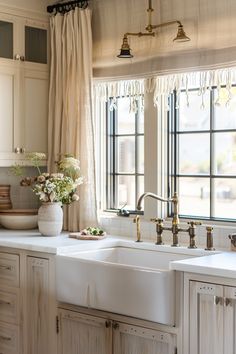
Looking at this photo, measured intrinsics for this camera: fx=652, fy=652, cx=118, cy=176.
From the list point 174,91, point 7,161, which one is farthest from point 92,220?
point 174,91

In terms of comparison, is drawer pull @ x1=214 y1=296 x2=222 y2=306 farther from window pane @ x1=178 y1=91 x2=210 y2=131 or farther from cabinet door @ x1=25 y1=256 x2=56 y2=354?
window pane @ x1=178 y1=91 x2=210 y2=131

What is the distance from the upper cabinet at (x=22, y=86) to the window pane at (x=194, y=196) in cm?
121

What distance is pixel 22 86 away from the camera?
4.79m

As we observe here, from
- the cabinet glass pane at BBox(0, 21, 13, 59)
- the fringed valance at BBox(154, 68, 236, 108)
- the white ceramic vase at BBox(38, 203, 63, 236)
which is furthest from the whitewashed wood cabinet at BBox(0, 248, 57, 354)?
the cabinet glass pane at BBox(0, 21, 13, 59)

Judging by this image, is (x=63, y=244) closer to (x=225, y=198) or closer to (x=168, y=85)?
(x=225, y=198)

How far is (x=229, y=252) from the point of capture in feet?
12.3

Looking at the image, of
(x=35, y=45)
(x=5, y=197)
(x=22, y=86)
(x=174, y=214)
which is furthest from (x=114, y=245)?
(x=35, y=45)

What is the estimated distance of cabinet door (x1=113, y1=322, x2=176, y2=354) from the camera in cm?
335

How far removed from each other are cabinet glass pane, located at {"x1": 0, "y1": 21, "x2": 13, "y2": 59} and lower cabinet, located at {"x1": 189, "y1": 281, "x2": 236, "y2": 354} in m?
2.35

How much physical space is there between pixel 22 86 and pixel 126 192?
1092mm

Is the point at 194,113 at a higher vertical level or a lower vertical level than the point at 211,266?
higher

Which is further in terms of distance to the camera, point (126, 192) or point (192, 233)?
point (126, 192)

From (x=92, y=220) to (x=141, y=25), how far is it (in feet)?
4.60

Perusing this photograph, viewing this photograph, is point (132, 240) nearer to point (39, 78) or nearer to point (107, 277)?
point (107, 277)
